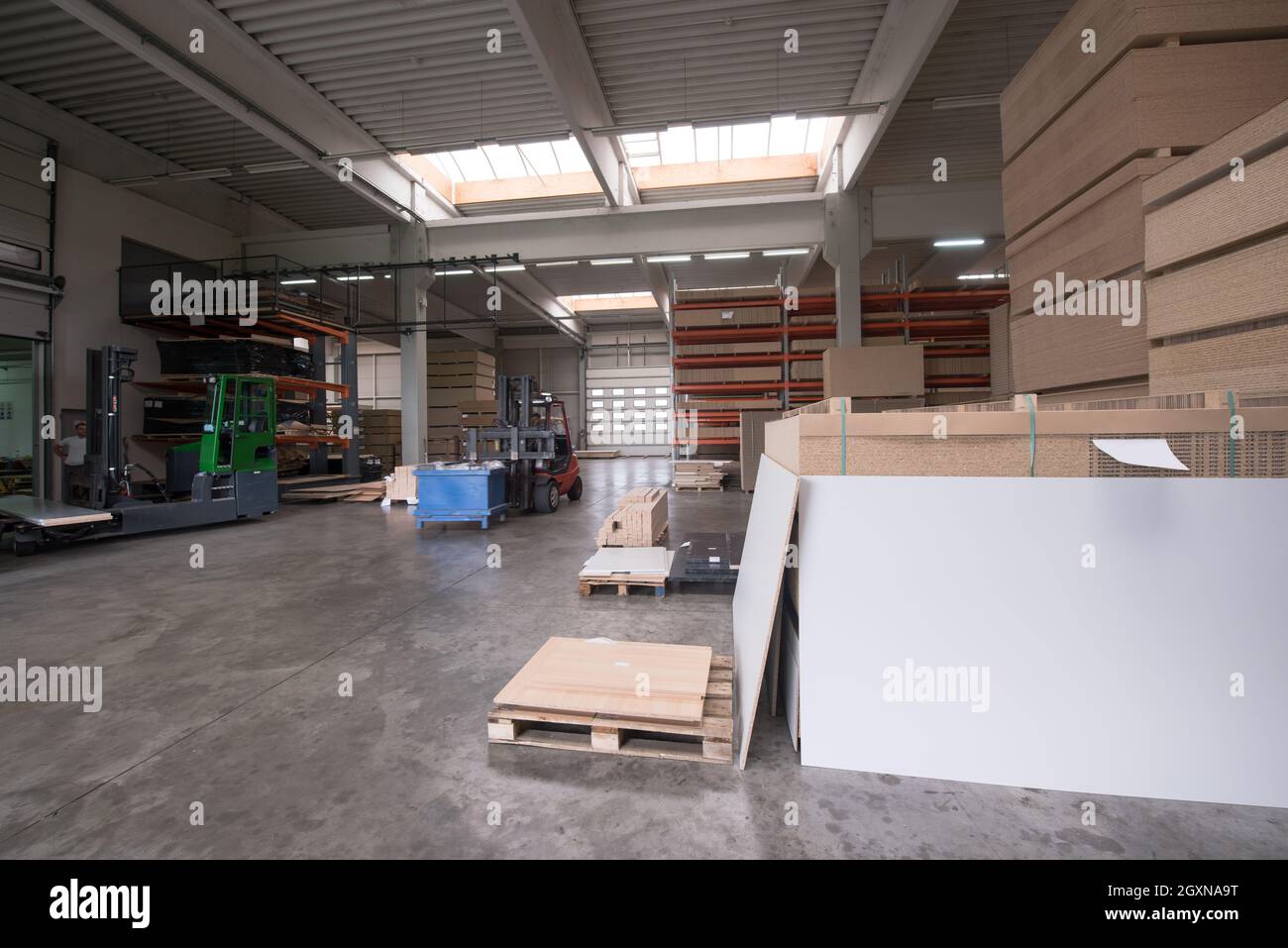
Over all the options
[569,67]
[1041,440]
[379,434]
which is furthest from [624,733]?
[379,434]

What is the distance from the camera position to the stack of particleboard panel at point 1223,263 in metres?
2.06

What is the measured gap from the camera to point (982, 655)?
6.52 ft

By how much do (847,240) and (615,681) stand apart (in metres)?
11.4

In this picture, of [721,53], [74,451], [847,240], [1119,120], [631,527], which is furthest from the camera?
[847,240]

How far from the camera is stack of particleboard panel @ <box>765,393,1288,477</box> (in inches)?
76.2

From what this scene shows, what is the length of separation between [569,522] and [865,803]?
6.79m

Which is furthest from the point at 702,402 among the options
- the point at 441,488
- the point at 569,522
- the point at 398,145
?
the point at 398,145

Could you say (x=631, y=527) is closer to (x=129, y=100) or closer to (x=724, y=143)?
(x=724, y=143)

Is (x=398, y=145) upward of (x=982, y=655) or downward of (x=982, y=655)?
upward

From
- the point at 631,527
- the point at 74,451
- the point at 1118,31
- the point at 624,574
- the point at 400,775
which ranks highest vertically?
the point at 1118,31

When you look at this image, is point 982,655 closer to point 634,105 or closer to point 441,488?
point 441,488

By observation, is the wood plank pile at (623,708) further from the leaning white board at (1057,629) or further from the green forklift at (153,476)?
the green forklift at (153,476)

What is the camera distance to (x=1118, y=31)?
114 inches

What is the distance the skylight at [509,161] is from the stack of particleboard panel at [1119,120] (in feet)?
34.0
